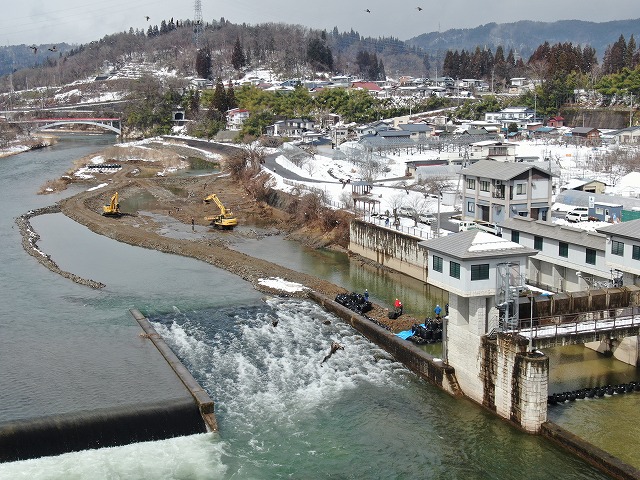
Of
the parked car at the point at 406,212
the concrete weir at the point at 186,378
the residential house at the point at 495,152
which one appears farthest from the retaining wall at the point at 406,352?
the residential house at the point at 495,152

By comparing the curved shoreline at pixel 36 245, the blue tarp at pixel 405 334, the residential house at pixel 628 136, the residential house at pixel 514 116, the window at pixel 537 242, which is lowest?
the blue tarp at pixel 405 334

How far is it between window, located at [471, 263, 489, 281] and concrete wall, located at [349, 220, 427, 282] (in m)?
11.6

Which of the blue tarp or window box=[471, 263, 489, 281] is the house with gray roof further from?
the blue tarp

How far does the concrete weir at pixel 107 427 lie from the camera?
49.2 ft

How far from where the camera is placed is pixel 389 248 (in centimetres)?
3167

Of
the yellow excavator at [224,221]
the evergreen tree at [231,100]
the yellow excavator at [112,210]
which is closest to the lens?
the yellow excavator at [224,221]

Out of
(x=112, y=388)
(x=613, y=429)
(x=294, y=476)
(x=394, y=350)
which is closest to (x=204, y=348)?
(x=112, y=388)

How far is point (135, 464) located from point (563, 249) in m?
15.7

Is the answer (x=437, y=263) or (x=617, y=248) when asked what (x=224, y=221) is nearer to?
(x=437, y=263)

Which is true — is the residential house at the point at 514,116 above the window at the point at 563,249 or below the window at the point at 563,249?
above

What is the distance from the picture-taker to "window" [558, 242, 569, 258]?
23.8 meters

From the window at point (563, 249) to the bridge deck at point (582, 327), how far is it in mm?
5423

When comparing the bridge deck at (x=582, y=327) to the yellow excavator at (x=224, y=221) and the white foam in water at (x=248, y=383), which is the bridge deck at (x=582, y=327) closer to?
the white foam in water at (x=248, y=383)

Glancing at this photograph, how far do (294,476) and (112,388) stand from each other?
6030 millimetres
